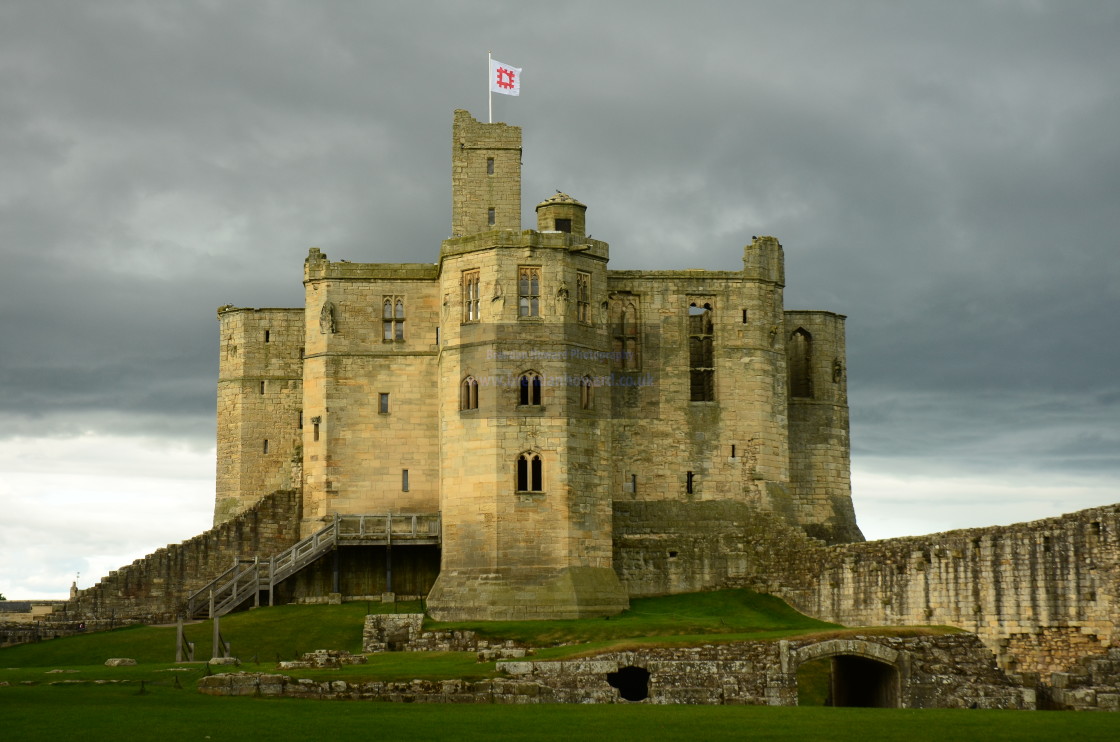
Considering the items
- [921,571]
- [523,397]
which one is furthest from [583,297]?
[921,571]

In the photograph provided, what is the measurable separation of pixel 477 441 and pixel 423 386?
779 centimetres

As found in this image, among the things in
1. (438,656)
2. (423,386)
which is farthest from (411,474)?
(438,656)

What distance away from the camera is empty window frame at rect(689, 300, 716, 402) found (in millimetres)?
61344

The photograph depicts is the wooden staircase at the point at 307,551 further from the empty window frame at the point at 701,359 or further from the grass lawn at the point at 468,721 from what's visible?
the grass lawn at the point at 468,721

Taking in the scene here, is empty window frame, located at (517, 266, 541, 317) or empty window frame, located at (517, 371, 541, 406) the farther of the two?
empty window frame, located at (517, 266, 541, 317)

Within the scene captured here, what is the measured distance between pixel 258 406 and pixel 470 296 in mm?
15022

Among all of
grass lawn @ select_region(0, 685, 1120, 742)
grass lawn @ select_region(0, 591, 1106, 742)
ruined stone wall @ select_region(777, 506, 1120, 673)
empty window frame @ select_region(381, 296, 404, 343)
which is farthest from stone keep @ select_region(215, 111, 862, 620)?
grass lawn @ select_region(0, 685, 1120, 742)

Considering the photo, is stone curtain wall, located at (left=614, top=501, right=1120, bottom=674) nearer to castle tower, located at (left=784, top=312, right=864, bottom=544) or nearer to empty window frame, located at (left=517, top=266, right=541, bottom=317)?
castle tower, located at (left=784, top=312, right=864, bottom=544)

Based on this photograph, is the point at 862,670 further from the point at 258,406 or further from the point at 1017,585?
the point at 258,406

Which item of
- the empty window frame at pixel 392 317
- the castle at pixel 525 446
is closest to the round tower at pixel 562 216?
the castle at pixel 525 446

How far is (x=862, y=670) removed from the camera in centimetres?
4534

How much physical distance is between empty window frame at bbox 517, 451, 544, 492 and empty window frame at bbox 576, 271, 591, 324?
Answer: 5.50 m

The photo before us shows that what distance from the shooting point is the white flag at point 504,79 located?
63.8 metres

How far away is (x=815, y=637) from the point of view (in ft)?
132
